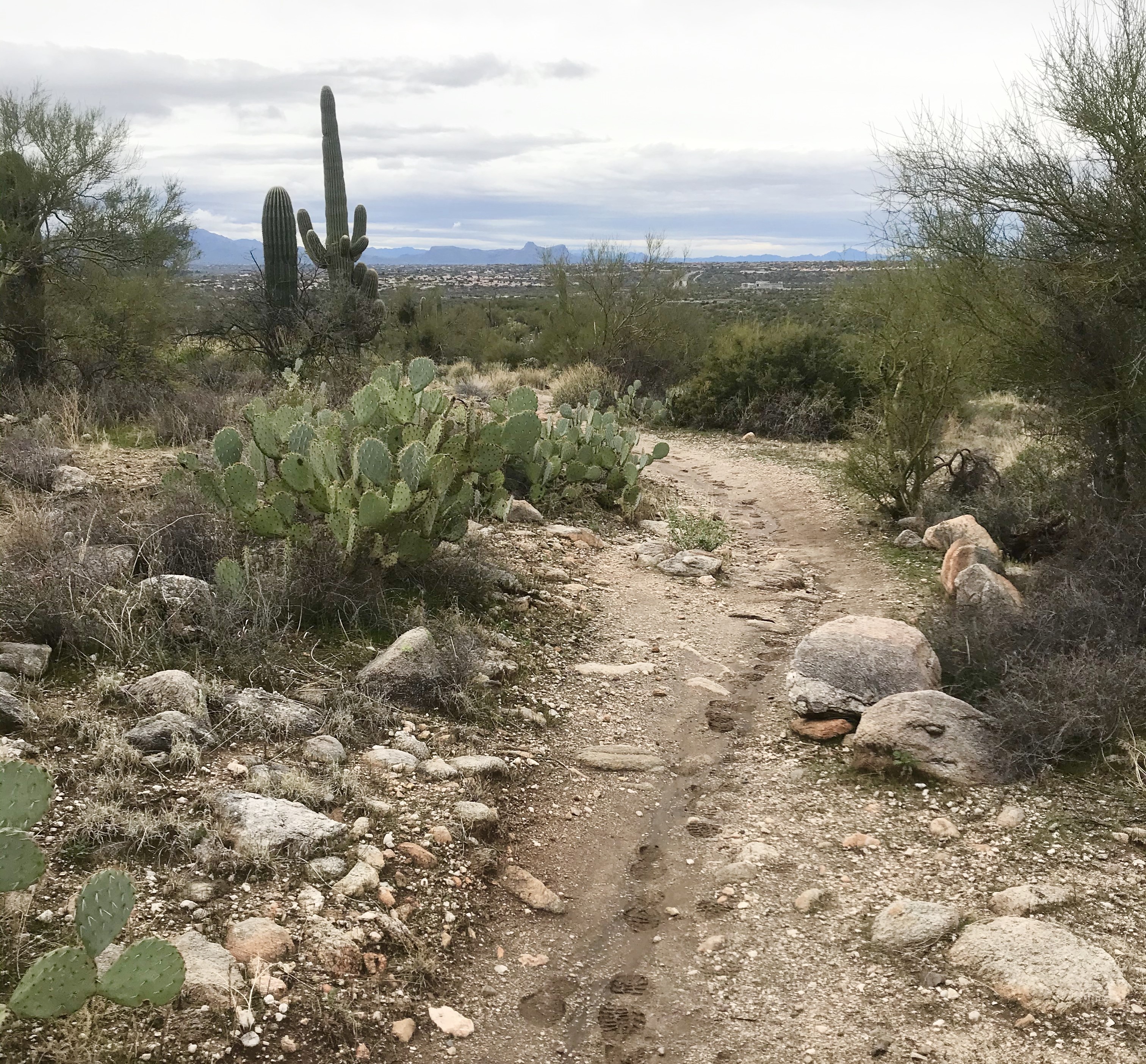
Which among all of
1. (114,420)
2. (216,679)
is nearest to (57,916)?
(216,679)

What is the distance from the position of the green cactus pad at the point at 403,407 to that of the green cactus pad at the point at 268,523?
1.26 metres

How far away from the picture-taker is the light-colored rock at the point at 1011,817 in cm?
378

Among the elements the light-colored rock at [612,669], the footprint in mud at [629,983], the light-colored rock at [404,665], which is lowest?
the footprint in mud at [629,983]

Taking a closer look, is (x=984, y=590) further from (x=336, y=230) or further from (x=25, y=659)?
(x=336, y=230)

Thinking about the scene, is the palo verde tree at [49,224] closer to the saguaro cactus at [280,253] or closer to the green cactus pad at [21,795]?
the saguaro cactus at [280,253]

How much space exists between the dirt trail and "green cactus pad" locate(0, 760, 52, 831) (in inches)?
51.3

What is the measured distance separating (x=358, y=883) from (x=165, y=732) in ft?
3.54

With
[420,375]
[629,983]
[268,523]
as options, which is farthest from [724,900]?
[420,375]

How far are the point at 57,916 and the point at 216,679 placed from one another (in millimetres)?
1545

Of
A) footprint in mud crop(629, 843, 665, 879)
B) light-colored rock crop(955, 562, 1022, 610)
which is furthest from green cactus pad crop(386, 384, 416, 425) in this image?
light-colored rock crop(955, 562, 1022, 610)

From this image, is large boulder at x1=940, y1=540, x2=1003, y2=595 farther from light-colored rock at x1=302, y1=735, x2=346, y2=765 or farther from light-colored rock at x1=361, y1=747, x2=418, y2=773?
light-colored rock at x1=302, y1=735, x2=346, y2=765

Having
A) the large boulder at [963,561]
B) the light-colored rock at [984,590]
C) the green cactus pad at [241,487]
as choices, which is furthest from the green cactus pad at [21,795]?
the large boulder at [963,561]

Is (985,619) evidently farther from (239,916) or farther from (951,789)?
(239,916)

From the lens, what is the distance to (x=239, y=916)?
2.93 meters
